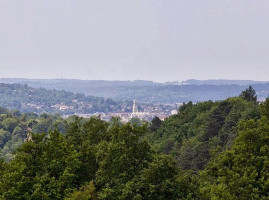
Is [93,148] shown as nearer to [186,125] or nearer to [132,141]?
[132,141]

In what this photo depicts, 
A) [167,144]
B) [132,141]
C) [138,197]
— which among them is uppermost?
[132,141]

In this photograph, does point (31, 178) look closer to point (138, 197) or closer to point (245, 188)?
point (138, 197)

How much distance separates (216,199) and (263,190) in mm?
1726

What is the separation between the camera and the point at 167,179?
77.1 ft

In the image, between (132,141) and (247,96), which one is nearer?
(132,141)

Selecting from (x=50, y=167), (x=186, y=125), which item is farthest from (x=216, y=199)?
(x=186, y=125)

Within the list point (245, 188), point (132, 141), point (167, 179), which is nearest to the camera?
point (245, 188)

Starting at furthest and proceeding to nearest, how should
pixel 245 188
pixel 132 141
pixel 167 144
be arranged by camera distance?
1. pixel 167 144
2. pixel 132 141
3. pixel 245 188

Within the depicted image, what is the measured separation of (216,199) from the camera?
2205 cm

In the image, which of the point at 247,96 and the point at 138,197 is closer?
the point at 138,197

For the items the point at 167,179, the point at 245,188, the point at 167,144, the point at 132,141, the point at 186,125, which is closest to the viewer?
the point at 245,188

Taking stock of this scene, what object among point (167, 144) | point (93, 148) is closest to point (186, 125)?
point (167, 144)

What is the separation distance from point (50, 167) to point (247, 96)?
67267mm

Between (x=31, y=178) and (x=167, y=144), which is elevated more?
(x=31, y=178)
